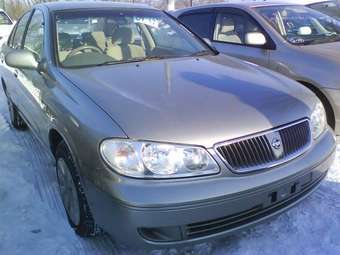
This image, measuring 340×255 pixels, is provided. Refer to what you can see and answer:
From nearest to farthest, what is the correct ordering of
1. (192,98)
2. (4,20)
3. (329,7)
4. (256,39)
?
(192,98)
(256,39)
(329,7)
(4,20)

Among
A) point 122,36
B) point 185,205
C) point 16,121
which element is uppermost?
point 122,36

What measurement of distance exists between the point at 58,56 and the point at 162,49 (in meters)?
0.93

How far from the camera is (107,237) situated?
3051mm

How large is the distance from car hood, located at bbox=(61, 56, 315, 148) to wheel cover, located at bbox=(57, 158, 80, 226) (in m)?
0.59

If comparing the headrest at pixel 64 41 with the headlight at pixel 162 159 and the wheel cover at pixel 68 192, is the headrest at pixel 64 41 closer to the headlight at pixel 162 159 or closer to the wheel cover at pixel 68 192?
the wheel cover at pixel 68 192

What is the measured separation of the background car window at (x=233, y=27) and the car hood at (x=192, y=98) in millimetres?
1864

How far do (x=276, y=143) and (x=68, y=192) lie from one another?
1452 millimetres

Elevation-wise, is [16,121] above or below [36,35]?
below

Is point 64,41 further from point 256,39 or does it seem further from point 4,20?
point 4,20

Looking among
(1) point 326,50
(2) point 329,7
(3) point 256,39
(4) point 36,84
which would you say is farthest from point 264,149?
(2) point 329,7

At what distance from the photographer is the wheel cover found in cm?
293

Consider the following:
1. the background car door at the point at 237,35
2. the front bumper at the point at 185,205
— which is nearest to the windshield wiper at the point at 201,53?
the background car door at the point at 237,35

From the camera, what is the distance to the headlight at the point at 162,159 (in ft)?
7.67

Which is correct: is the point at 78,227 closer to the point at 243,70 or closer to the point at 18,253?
Answer: the point at 18,253
